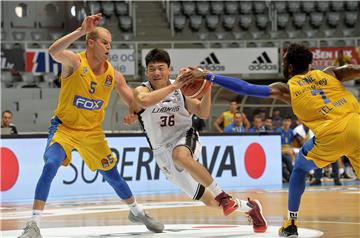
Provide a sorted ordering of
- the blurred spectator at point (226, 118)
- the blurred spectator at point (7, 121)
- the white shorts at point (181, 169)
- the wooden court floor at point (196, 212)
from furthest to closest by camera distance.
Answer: the blurred spectator at point (226, 118), the blurred spectator at point (7, 121), the wooden court floor at point (196, 212), the white shorts at point (181, 169)

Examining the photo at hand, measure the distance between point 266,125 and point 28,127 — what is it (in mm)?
6085

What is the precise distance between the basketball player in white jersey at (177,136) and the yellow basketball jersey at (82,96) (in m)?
0.36

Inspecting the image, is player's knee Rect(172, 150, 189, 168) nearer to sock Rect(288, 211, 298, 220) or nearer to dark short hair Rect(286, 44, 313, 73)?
sock Rect(288, 211, 298, 220)

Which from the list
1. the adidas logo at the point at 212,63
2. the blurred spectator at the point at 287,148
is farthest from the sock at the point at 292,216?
the adidas logo at the point at 212,63

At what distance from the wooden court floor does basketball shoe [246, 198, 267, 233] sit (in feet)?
1.89

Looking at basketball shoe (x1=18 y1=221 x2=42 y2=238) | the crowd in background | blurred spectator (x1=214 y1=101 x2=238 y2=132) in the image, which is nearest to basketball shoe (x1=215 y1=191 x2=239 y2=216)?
basketball shoe (x1=18 y1=221 x2=42 y2=238)

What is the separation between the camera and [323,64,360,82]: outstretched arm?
705cm

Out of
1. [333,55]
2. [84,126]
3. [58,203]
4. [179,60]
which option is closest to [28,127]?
[179,60]

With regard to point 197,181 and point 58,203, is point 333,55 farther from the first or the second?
point 197,181

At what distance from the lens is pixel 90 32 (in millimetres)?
7598

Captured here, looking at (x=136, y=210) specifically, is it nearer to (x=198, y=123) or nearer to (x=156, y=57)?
(x=156, y=57)

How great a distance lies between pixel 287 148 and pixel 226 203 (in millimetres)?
10786

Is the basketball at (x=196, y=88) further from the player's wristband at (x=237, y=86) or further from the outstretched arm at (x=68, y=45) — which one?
the outstretched arm at (x=68, y=45)

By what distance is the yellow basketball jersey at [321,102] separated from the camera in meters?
7.04
